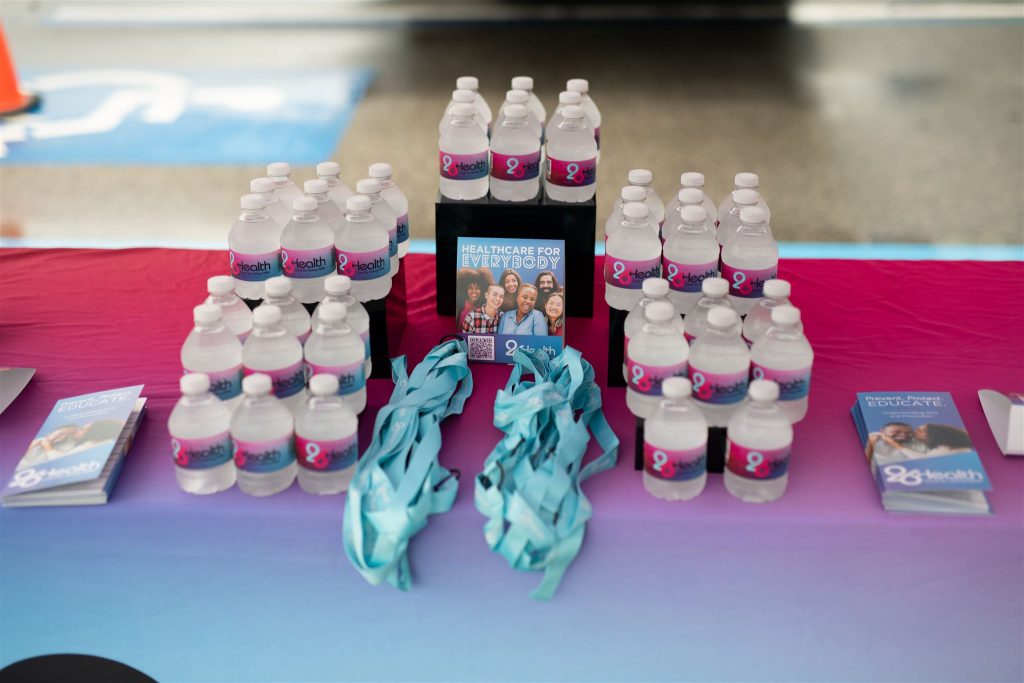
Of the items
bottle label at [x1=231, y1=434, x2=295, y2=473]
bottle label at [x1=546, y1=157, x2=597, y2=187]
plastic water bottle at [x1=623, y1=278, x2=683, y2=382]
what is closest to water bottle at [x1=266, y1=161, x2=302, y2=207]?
bottle label at [x1=546, y1=157, x2=597, y2=187]

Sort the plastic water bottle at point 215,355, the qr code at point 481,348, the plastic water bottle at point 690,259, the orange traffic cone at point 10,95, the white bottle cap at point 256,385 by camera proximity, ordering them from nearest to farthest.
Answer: the white bottle cap at point 256,385 → the plastic water bottle at point 215,355 → the plastic water bottle at point 690,259 → the qr code at point 481,348 → the orange traffic cone at point 10,95

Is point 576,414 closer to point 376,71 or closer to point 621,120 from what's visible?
point 621,120

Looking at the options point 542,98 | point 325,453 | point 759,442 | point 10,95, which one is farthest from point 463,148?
point 10,95

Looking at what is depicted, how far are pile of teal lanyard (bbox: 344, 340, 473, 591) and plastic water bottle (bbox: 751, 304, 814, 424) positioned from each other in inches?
21.8

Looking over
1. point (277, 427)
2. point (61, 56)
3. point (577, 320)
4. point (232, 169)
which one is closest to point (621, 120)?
point (232, 169)

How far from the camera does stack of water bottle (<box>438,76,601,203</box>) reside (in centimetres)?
198

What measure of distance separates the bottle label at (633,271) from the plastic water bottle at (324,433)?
56cm

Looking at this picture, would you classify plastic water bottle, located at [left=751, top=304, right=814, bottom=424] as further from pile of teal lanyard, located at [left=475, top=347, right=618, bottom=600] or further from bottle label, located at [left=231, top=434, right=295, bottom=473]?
bottle label, located at [left=231, top=434, right=295, bottom=473]

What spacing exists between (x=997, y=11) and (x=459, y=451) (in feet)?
24.4

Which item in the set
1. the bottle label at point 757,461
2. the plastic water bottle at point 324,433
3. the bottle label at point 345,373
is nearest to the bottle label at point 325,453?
the plastic water bottle at point 324,433

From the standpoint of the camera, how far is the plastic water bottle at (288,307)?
166cm

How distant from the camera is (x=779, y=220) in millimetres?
4281

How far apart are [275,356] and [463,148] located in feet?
2.10

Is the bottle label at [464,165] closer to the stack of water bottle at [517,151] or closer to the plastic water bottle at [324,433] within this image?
the stack of water bottle at [517,151]
